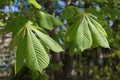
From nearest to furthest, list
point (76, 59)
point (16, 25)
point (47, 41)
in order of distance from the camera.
A: point (47, 41) → point (16, 25) → point (76, 59)

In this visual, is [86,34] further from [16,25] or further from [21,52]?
[16,25]

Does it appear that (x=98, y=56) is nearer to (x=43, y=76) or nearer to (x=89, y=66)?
(x=89, y=66)

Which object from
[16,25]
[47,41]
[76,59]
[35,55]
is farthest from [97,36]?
[76,59]

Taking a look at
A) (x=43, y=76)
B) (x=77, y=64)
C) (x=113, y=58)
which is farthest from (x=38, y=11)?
(x=113, y=58)

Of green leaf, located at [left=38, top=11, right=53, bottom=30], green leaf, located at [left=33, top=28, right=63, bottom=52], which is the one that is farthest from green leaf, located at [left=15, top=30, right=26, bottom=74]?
green leaf, located at [left=38, top=11, right=53, bottom=30]

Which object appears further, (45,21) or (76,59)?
(76,59)
